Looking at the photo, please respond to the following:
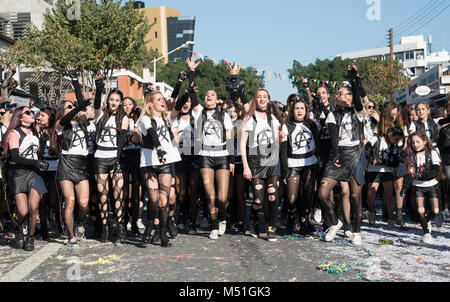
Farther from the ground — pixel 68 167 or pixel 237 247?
pixel 68 167

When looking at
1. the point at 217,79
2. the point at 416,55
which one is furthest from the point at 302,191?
the point at 416,55

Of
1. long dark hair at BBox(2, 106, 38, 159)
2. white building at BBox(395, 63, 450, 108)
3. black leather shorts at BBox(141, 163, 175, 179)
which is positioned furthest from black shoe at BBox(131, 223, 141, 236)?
white building at BBox(395, 63, 450, 108)

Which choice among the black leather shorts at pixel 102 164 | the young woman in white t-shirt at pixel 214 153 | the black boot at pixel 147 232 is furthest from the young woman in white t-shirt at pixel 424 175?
the black leather shorts at pixel 102 164

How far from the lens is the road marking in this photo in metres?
5.33

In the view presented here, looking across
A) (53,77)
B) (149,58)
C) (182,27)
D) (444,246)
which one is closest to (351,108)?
(444,246)

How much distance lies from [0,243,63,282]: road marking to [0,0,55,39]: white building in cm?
3714

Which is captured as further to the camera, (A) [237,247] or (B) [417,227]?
(B) [417,227]

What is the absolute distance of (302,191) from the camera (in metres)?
7.80

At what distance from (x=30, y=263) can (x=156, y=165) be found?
1.88 m

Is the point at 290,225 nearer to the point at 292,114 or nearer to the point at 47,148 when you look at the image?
the point at 292,114

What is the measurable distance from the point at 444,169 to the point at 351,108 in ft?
5.55

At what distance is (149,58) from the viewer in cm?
8569

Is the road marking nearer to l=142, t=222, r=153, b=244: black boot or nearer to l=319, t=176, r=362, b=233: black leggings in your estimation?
l=142, t=222, r=153, b=244: black boot
